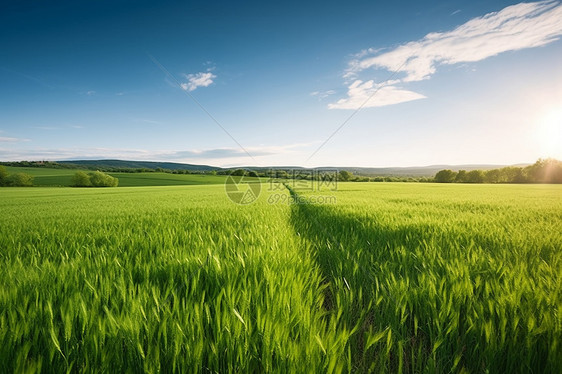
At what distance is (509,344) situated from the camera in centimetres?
130

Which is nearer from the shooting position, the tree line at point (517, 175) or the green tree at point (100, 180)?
the tree line at point (517, 175)

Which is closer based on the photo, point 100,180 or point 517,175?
point 100,180

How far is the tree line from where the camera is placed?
50600mm

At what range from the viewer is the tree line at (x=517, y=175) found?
50600 mm

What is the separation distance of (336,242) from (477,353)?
97.9 inches

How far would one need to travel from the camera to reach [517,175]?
5844cm

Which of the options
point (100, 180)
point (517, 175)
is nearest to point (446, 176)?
point (517, 175)

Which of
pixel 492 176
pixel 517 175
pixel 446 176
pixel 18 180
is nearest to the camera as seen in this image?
pixel 18 180
